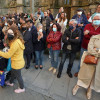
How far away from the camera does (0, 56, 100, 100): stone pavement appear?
101 inches

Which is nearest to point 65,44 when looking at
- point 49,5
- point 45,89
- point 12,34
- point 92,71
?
point 92,71

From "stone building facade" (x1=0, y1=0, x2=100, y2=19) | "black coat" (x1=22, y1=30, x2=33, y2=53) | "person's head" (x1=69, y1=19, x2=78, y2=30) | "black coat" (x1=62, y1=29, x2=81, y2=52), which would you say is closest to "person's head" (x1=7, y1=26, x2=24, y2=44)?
"black coat" (x1=22, y1=30, x2=33, y2=53)

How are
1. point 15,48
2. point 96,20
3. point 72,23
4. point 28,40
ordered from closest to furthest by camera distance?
point 15,48
point 96,20
point 72,23
point 28,40

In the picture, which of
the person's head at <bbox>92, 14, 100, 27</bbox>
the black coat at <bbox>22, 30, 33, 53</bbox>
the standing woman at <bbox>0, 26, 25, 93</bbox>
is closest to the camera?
the standing woman at <bbox>0, 26, 25, 93</bbox>

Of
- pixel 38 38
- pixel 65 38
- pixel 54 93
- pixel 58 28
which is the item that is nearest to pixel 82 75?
pixel 54 93

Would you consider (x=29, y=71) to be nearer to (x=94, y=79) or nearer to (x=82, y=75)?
(x=82, y=75)

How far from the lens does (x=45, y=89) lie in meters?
2.82

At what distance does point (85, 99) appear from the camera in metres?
2.54

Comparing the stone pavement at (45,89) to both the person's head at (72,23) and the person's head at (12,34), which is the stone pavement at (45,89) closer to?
the person's head at (12,34)

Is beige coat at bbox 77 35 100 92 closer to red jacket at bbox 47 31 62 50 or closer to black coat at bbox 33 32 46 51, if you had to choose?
red jacket at bbox 47 31 62 50

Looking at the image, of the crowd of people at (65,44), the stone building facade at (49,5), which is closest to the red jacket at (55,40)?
the crowd of people at (65,44)

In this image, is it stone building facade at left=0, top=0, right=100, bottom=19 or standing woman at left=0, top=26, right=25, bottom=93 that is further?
stone building facade at left=0, top=0, right=100, bottom=19

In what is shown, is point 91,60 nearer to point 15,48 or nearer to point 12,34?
point 15,48

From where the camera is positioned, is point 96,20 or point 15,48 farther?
point 96,20
